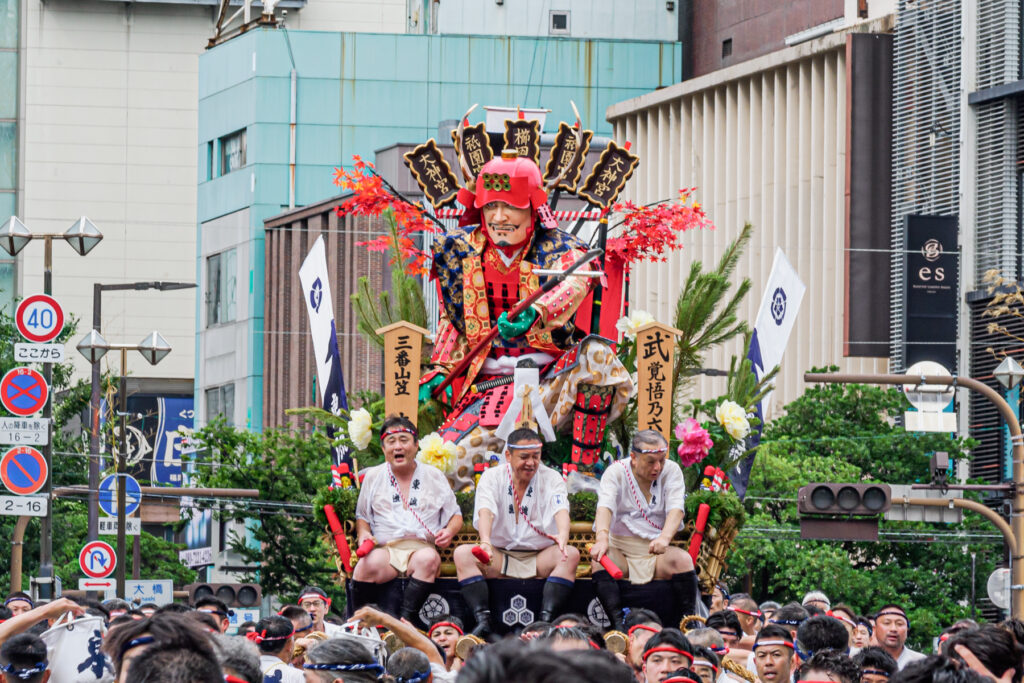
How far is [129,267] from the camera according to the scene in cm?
7325

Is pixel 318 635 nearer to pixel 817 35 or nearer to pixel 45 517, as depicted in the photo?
pixel 45 517

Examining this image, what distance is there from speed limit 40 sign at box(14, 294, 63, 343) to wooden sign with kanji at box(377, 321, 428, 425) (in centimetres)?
555

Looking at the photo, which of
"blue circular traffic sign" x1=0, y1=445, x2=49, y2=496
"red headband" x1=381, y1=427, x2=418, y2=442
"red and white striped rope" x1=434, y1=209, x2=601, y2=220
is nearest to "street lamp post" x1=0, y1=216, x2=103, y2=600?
"blue circular traffic sign" x1=0, y1=445, x2=49, y2=496

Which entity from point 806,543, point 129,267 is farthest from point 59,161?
point 806,543

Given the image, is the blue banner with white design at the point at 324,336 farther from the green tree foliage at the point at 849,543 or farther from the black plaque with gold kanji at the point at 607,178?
the green tree foliage at the point at 849,543

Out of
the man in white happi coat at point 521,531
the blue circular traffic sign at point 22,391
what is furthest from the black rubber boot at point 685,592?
the blue circular traffic sign at point 22,391

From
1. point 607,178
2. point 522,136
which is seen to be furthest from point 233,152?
point 522,136

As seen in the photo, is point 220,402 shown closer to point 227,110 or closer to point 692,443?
point 227,110

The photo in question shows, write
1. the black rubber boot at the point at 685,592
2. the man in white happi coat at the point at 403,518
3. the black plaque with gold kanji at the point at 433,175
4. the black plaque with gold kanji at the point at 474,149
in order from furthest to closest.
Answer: the black plaque with gold kanji at the point at 433,175
the black plaque with gold kanji at the point at 474,149
the black rubber boot at the point at 685,592
the man in white happi coat at the point at 403,518

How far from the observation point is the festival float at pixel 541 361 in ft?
50.9

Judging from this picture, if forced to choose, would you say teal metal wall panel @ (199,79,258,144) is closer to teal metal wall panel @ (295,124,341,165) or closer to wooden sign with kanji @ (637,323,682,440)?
teal metal wall panel @ (295,124,341,165)

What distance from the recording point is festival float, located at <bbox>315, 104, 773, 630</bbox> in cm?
1552

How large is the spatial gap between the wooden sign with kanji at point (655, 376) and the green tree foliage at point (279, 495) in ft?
74.7

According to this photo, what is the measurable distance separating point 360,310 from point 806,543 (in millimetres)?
16114
